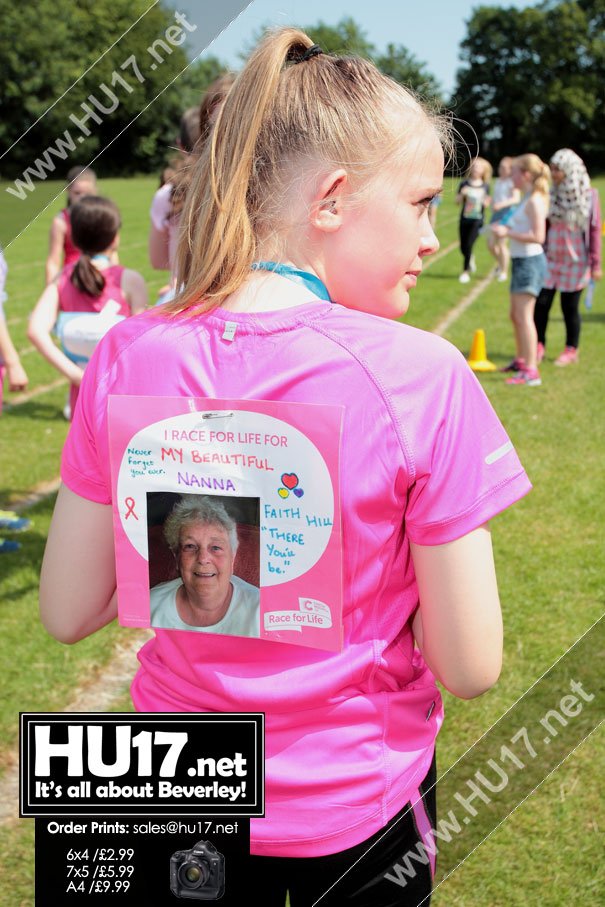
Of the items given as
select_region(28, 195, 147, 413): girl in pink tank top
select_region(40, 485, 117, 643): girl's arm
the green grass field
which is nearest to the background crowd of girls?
select_region(28, 195, 147, 413): girl in pink tank top

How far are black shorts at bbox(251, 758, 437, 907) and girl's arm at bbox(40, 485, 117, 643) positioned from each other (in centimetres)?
41

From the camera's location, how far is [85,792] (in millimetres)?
1227

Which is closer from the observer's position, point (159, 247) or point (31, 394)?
point (159, 247)

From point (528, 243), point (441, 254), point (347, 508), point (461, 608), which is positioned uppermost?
point (347, 508)

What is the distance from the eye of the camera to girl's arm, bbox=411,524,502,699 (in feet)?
3.57

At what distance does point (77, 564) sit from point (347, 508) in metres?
0.39

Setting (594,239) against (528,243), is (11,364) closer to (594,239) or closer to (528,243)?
(528,243)

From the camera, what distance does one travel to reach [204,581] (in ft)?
3.80

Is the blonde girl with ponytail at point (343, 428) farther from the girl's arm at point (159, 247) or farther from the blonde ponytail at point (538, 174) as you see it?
the blonde ponytail at point (538, 174)

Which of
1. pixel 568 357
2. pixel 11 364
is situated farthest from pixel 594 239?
pixel 11 364

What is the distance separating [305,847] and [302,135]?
0.91 m

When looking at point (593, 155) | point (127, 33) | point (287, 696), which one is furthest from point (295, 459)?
point (593, 155)

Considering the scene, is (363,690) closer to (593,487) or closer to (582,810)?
(582,810)

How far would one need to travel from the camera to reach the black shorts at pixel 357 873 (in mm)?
1244
